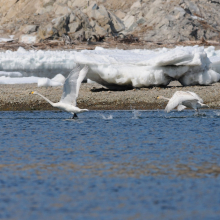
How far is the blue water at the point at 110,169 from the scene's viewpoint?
23.4 ft

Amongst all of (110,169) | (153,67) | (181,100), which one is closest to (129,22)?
(153,67)

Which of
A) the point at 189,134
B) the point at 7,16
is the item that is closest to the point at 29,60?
the point at 189,134

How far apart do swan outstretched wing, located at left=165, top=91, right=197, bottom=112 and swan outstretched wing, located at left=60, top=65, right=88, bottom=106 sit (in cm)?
281

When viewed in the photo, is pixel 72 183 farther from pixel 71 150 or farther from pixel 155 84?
pixel 155 84

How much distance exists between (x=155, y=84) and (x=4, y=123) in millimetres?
7666

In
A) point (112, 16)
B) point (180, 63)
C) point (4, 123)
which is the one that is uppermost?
point (112, 16)

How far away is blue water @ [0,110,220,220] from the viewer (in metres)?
7.12

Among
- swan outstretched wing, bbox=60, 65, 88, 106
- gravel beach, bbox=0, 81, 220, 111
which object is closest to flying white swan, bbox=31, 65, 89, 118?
swan outstretched wing, bbox=60, 65, 88, 106

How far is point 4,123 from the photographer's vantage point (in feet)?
53.9

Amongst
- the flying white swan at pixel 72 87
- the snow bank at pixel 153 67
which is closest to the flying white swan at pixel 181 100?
the flying white swan at pixel 72 87

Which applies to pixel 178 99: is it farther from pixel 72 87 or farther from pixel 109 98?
pixel 109 98

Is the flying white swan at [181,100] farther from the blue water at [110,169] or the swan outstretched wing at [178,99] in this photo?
the blue water at [110,169]

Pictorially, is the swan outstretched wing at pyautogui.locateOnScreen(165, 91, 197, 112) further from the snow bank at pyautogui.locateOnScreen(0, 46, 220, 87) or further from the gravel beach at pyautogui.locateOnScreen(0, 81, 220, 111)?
the snow bank at pyautogui.locateOnScreen(0, 46, 220, 87)

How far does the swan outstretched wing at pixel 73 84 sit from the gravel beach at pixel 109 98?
378 cm
